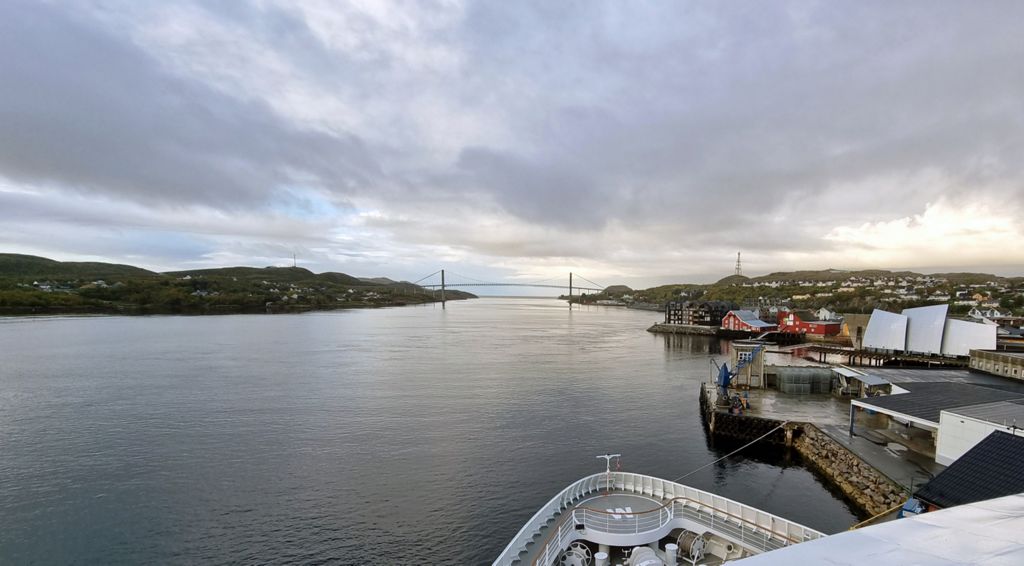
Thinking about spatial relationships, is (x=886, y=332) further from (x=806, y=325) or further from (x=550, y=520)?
(x=550, y=520)

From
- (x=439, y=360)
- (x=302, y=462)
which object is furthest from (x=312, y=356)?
(x=302, y=462)

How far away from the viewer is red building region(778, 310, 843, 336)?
175 feet

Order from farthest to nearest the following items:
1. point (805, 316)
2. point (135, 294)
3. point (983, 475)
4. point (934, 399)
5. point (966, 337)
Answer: point (135, 294), point (805, 316), point (966, 337), point (934, 399), point (983, 475)

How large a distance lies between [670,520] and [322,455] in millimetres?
13803

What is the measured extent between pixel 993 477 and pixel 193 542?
17.8 metres

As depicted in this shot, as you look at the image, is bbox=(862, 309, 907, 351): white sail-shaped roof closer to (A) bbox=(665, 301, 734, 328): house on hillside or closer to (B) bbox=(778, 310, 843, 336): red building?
(B) bbox=(778, 310, 843, 336): red building

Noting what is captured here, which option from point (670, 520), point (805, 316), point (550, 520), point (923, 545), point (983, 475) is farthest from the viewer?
point (805, 316)

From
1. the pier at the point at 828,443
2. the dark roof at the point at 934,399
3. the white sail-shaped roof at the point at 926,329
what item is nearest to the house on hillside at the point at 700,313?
→ the white sail-shaped roof at the point at 926,329

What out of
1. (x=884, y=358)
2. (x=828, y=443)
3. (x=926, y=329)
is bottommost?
(x=828, y=443)

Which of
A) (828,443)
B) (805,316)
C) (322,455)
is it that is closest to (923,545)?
(828,443)

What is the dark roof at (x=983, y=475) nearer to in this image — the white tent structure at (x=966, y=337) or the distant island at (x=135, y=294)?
the white tent structure at (x=966, y=337)

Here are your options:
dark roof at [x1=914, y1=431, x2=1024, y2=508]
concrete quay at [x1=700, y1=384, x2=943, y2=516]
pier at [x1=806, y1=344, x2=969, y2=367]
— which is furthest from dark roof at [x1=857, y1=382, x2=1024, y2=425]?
pier at [x1=806, y1=344, x2=969, y2=367]

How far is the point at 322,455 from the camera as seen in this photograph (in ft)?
61.3

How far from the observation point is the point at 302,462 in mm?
17953
